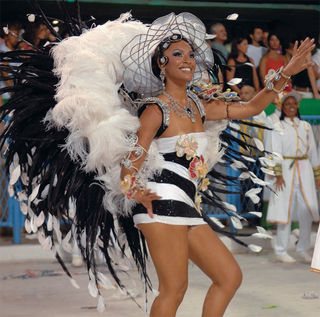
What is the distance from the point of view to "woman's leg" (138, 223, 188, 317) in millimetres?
4840

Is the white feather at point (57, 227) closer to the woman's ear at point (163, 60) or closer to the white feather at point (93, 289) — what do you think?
the white feather at point (93, 289)

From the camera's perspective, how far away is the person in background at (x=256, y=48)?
38.8 ft

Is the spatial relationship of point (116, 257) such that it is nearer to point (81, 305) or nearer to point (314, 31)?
point (81, 305)

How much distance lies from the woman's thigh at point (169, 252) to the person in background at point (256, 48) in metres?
7.14

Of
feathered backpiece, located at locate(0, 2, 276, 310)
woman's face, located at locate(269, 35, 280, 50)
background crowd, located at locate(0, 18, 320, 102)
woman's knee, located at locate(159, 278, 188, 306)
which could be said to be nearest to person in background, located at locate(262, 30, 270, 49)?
background crowd, located at locate(0, 18, 320, 102)

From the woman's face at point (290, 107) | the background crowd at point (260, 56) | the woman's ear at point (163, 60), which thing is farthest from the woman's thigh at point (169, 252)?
the background crowd at point (260, 56)

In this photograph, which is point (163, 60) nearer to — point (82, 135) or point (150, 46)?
point (150, 46)

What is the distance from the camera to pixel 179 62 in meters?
5.01

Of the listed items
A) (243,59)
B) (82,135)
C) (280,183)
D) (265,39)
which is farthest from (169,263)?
(265,39)

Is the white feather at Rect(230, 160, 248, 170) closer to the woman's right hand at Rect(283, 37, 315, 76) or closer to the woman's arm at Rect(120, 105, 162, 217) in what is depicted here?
the woman's right hand at Rect(283, 37, 315, 76)

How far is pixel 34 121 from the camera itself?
533 cm

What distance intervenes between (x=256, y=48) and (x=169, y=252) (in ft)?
24.3

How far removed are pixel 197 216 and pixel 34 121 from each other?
3.69 feet

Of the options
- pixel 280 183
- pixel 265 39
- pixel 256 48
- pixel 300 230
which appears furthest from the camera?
pixel 265 39
